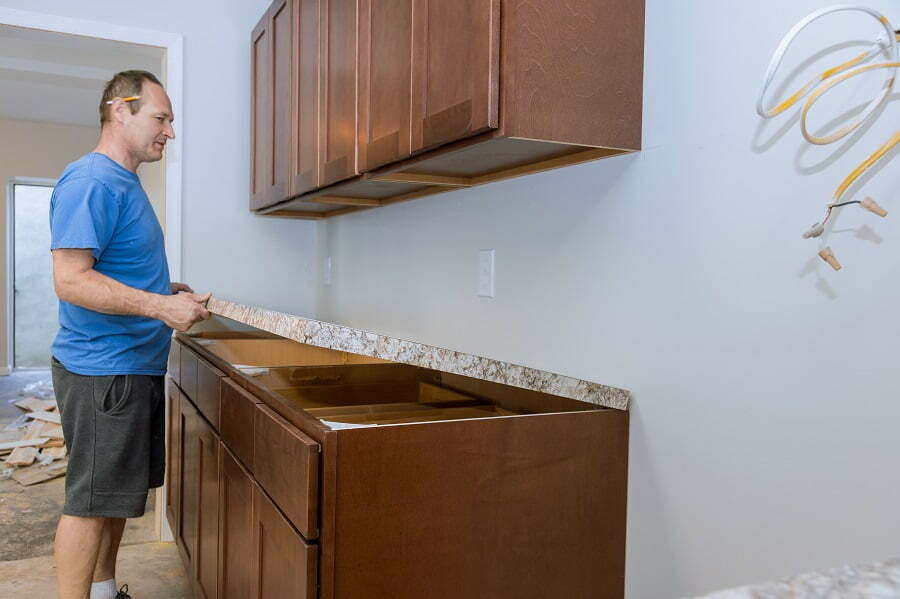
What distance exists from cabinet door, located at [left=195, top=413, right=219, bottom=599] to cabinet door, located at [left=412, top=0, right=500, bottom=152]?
1031 mm

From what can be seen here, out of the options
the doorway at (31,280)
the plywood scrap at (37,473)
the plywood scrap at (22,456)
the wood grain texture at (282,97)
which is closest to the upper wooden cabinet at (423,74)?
the wood grain texture at (282,97)

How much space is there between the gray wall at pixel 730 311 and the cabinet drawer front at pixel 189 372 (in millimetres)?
1103

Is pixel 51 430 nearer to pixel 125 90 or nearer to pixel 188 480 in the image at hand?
pixel 188 480

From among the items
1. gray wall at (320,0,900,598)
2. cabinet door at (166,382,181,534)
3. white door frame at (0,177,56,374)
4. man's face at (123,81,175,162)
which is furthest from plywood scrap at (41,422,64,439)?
gray wall at (320,0,900,598)

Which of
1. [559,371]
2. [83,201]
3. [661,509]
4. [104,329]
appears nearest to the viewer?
[661,509]

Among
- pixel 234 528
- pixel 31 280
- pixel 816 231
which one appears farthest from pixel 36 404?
pixel 816 231

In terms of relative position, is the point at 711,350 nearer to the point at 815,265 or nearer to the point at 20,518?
the point at 815,265

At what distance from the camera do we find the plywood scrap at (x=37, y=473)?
3.79 meters

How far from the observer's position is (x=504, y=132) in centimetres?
127

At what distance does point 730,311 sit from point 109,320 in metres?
1.62

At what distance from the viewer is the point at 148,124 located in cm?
207

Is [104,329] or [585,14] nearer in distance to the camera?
[585,14]

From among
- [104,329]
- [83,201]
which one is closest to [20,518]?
[104,329]

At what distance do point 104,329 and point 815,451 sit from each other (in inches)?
69.4
